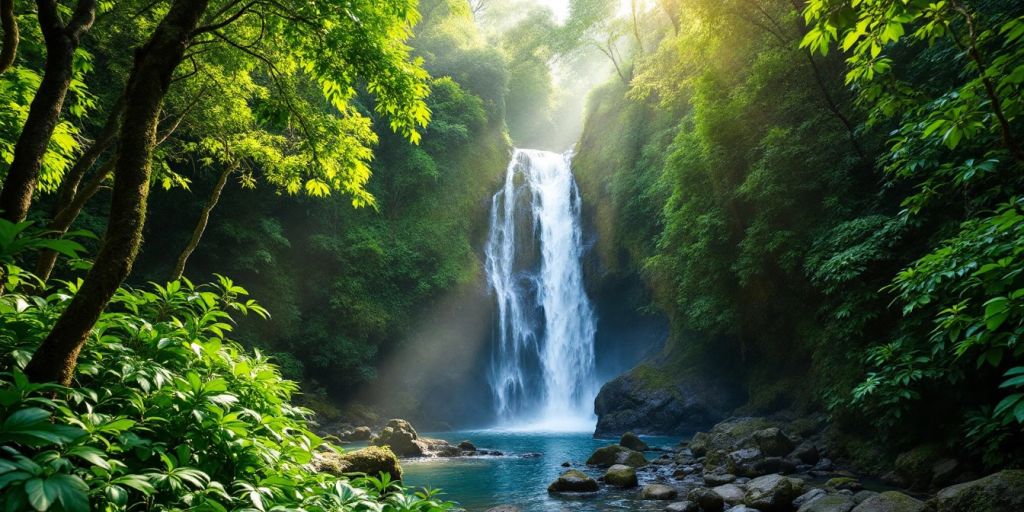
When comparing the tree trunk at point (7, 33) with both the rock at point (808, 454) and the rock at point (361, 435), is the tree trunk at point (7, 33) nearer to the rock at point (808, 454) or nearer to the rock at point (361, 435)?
the rock at point (808, 454)

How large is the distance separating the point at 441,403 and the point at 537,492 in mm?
17549

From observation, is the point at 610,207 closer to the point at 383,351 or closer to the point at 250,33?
the point at 383,351

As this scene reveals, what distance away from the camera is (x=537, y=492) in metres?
10.0

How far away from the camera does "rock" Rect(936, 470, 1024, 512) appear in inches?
211

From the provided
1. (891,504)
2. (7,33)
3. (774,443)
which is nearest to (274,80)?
(7,33)

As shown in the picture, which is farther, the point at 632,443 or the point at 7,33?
the point at 632,443

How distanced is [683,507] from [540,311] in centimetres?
1937

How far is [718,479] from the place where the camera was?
983 cm

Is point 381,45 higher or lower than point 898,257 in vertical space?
lower

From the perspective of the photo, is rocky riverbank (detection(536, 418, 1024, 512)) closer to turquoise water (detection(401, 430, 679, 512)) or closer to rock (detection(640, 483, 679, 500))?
rock (detection(640, 483, 679, 500))

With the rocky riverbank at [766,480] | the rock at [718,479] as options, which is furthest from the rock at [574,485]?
the rock at [718,479]

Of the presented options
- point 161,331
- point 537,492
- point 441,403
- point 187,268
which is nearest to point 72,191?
point 161,331

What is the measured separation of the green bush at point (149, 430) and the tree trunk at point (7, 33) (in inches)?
78.6

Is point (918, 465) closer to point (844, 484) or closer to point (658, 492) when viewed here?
A: point (844, 484)
